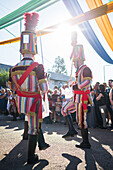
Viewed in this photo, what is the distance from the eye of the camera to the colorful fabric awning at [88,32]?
4.80 m

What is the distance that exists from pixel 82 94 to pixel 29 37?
151 cm

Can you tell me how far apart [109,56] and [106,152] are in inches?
169

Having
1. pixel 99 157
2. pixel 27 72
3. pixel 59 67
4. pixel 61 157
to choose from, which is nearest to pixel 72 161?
pixel 61 157

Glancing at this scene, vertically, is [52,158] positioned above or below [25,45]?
below

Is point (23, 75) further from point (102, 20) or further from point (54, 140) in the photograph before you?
point (102, 20)

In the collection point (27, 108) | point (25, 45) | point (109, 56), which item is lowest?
point (27, 108)

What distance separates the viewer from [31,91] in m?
2.62

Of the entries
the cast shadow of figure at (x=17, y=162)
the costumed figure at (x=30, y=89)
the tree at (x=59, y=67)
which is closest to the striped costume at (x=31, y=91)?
the costumed figure at (x=30, y=89)

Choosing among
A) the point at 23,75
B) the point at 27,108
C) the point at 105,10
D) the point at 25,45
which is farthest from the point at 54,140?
the point at 105,10

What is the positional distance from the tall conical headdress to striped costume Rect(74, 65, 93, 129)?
3.59ft

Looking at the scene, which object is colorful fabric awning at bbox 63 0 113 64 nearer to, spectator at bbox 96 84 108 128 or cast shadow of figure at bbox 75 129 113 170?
spectator at bbox 96 84 108 128

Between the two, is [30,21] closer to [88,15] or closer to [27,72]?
[27,72]

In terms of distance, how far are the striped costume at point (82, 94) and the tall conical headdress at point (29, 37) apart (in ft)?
3.59

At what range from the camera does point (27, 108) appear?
2.58 m
